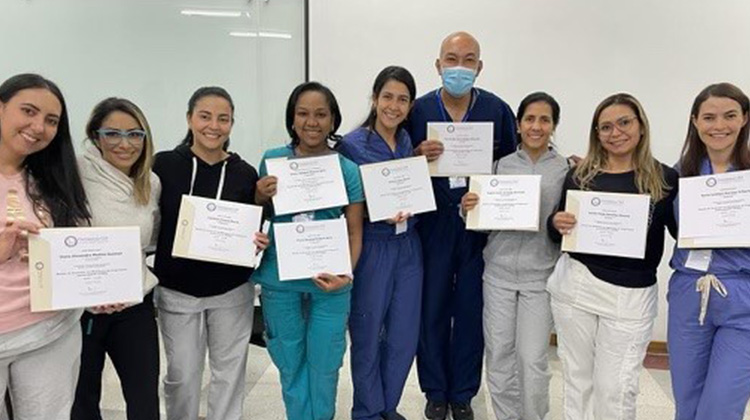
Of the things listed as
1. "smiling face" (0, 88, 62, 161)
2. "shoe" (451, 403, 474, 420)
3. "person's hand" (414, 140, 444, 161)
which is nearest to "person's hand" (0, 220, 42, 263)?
"smiling face" (0, 88, 62, 161)

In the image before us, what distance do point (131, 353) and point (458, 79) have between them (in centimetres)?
159

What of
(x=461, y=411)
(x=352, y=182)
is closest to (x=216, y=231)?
(x=352, y=182)

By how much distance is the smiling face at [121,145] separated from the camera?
1665 millimetres

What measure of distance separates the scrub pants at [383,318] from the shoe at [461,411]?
0.34 metres

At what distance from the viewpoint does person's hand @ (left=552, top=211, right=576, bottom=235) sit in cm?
177

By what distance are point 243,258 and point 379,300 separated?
1.88ft

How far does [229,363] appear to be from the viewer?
1938 millimetres

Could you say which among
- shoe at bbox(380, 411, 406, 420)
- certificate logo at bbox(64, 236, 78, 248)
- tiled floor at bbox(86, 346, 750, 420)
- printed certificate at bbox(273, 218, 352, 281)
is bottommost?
tiled floor at bbox(86, 346, 750, 420)

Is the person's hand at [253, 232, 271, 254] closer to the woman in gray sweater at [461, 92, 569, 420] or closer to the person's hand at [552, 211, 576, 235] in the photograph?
the woman in gray sweater at [461, 92, 569, 420]

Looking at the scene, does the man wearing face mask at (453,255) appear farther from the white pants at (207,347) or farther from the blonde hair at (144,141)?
the blonde hair at (144,141)

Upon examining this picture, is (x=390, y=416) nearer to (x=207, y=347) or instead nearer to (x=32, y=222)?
(x=207, y=347)

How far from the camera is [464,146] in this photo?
2141mm

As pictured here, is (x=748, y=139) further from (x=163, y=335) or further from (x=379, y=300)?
(x=163, y=335)

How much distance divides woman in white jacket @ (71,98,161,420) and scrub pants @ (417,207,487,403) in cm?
108
